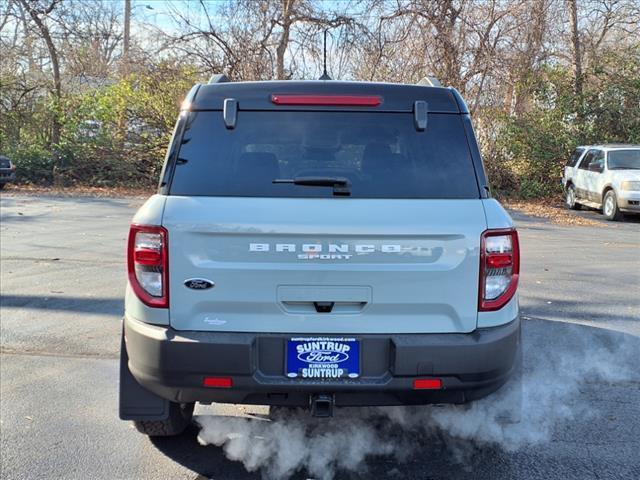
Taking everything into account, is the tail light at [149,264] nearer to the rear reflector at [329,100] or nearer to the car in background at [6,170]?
the rear reflector at [329,100]

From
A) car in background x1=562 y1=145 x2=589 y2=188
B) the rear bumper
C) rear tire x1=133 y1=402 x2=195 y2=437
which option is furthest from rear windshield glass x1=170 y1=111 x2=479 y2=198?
car in background x1=562 y1=145 x2=589 y2=188

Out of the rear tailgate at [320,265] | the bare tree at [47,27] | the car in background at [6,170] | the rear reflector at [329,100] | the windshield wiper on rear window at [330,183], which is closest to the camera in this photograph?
the rear tailgate at [320,265]

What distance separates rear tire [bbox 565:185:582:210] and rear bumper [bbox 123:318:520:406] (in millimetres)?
14362

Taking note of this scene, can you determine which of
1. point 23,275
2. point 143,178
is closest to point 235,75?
point 143,178

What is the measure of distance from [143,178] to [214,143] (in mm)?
16788

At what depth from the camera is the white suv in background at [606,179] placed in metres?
13.1

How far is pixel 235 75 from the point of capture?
18.2 m

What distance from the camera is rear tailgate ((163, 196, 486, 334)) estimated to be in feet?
8.68

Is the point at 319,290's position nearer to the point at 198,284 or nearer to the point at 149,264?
the point at 198,284

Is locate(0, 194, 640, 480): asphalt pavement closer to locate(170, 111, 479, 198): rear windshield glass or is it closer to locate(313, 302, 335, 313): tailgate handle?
locate(313, 302, 335, 313): tailgate handle

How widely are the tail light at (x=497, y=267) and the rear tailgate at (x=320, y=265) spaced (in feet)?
0.16

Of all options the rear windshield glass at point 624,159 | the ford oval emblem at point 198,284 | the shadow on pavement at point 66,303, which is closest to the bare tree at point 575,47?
the rear windshield glass at point 624,159

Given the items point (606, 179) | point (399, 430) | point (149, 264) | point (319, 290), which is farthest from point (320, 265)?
point (606, 179)

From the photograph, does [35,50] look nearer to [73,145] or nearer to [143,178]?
[73,145]
